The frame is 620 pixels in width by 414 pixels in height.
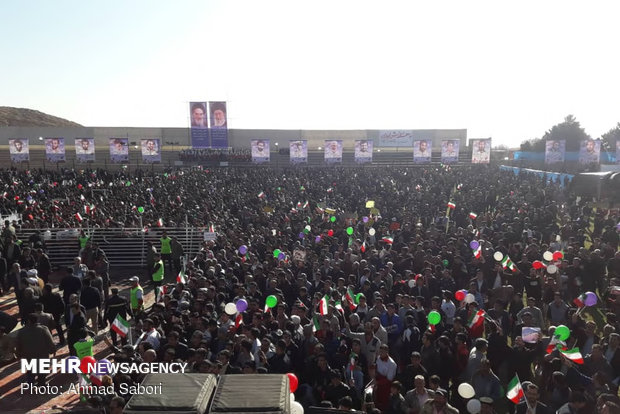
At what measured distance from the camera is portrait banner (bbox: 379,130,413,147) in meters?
72.3

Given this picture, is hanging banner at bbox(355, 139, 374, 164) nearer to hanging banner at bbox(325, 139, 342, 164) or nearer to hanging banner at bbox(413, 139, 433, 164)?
hanging banner at bbox(325, 139, 342, 164)

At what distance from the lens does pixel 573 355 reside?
6.77 meters

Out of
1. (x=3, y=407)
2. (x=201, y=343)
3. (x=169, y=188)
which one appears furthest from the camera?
(x=169, y=188)

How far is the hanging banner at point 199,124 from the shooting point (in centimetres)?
4378

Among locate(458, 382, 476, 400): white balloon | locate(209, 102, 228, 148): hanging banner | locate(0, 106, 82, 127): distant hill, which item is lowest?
locate(458, 382, 476, 400): white balloon

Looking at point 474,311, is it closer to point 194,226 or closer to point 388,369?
point 388,369

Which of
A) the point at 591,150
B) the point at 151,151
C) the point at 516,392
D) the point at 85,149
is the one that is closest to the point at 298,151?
the point at 151,151

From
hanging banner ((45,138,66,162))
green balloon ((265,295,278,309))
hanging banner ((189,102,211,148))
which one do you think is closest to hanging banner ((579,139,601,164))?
hanging banner ((189,102,211,148))

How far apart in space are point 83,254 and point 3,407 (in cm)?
760

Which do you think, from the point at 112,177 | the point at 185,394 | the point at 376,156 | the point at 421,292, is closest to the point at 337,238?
the point at 421,292

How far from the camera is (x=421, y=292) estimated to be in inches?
392

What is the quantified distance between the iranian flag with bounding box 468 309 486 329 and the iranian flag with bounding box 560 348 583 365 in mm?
1485

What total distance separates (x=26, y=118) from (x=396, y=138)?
354 feet

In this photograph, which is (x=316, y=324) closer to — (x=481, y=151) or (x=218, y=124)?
(x=481, y=151)
